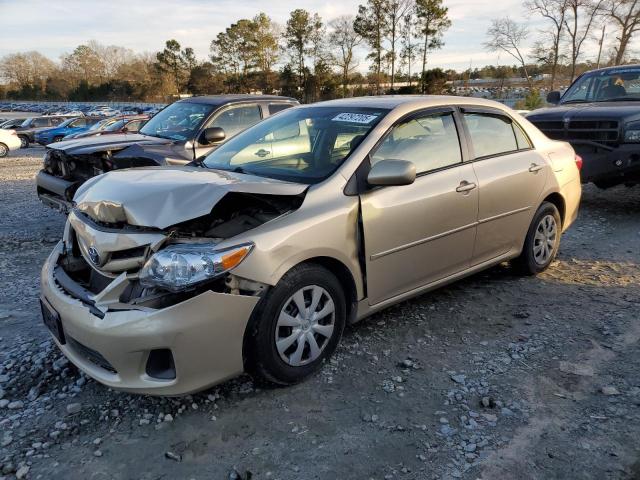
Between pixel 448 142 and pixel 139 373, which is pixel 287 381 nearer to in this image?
pixel 139 373

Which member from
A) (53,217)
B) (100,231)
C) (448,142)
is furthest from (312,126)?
(53,217)

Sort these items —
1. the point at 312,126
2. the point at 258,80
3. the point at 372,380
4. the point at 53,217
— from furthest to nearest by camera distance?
the point at 258,80 < the point at 53,217 < the point at 312,126 < the point at 372,380

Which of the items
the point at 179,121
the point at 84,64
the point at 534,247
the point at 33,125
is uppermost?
the point at 84,64

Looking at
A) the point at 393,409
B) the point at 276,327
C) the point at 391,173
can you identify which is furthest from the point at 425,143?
the point at 393,409

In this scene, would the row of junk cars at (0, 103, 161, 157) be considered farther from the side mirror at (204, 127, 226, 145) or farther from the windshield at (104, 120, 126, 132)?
the side mirror at (204, 127, 226, 145)

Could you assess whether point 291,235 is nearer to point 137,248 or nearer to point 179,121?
point 137,248

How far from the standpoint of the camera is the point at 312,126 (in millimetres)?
3996

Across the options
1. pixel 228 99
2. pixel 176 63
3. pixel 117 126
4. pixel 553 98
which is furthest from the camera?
pixel 176 63

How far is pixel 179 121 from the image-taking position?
759 centimetres

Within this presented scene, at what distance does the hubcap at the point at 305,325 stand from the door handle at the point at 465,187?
4.71 feet

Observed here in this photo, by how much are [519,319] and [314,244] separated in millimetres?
2046

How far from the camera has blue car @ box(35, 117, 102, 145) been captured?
23.8 metres

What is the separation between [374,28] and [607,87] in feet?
155

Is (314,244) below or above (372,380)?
above
